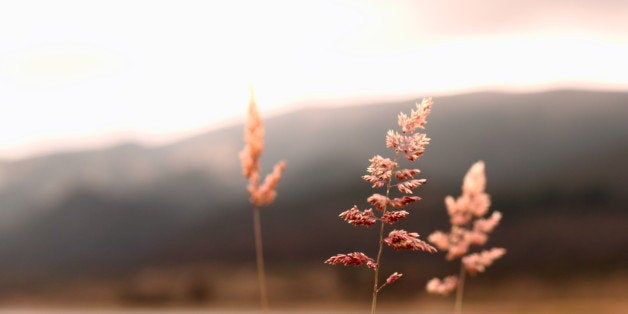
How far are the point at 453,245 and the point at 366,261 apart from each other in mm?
3453

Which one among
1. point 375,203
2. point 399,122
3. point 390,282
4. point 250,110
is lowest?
point 390,282

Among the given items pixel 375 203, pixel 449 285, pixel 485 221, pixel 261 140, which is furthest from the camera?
pixel 485 221

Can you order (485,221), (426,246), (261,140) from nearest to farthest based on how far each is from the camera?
(426,246) → (261,140) → (485,221)

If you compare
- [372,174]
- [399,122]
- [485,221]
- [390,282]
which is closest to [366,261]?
[390,282]

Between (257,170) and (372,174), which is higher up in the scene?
(257,170)

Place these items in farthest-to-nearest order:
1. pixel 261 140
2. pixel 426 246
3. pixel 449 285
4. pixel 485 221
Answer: pixel 485 221 < pixel 449 285 < pixel 261 140 < pixel 426 246

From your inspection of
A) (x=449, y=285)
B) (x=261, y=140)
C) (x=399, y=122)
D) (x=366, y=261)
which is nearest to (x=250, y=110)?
(x=261, y=140)

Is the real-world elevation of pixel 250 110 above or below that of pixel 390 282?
above

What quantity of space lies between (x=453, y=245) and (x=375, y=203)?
337 cm

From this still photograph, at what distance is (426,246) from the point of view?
156 inches

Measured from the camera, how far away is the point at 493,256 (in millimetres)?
7273

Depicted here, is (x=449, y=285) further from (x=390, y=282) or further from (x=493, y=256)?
(x=390, y=282)

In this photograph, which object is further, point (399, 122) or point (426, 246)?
point (399, 122)

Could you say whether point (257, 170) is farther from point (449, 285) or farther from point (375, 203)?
point (449, 285)
